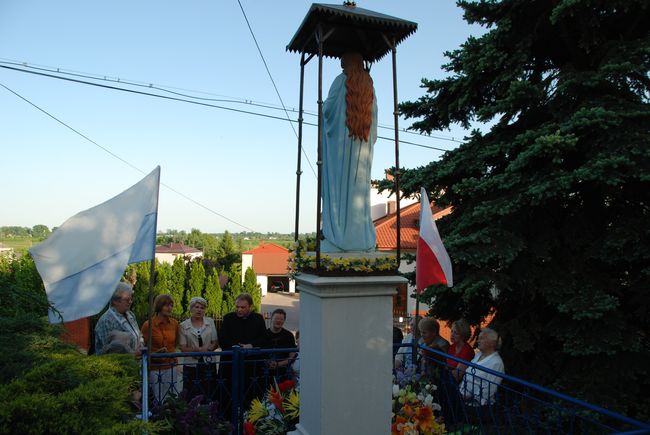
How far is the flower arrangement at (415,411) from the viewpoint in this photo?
401cm

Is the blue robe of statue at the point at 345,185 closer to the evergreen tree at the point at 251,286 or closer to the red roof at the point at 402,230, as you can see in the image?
the evergreen tree at the point at 251,286

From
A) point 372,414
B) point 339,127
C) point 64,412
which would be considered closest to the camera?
point 64,412

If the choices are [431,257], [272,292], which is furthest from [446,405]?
[272,292]

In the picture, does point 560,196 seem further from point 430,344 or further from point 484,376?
point 484,376

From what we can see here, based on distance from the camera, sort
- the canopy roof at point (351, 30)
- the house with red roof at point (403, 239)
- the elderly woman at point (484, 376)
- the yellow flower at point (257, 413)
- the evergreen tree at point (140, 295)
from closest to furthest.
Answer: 1. the canopy roof at point (351, 30)
2. the elderly woman at point (484, 376)
3. the yellow flower at point (257, 413)
4. the evergreen tree at point (140, 295)
5. the house with red roof at point (403, 239)

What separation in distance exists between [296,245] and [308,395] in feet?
3.96

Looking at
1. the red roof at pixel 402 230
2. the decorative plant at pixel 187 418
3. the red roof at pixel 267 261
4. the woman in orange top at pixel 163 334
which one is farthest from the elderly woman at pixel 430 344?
the red roof at pixel 267 261

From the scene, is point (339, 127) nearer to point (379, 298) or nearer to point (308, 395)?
point (379, 298)

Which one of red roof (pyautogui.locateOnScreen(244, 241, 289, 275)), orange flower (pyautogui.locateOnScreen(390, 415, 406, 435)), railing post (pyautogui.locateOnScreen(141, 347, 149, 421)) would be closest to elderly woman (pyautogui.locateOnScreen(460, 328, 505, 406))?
orange flower (pyautogui.locateOnScreen(390, 415, 406, 435))

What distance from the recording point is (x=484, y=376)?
14.9 feet

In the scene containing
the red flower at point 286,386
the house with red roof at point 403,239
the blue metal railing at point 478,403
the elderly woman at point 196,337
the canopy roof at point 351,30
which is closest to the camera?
the canopy roof at point 351,30

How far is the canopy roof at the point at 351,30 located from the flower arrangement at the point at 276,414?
3.28 m

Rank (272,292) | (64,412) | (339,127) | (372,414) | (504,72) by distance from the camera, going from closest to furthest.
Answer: (64,412) < (372,414) < (339,127) < (504,72) < (272,292)

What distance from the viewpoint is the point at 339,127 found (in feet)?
13.2
